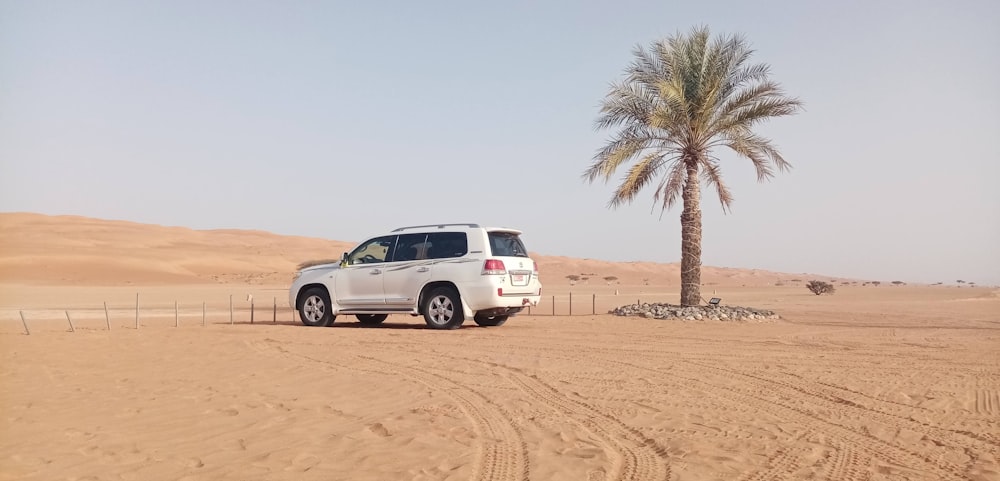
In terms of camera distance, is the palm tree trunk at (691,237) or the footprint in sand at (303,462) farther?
the palm tree trunk at (691,237)

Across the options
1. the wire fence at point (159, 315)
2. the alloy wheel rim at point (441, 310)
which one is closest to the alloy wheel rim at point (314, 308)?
the wire fence at point (159, 315)

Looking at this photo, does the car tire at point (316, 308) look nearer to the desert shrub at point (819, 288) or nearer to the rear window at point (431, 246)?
the rear window at point (431, 246)

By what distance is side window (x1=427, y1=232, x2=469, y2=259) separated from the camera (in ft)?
50.6

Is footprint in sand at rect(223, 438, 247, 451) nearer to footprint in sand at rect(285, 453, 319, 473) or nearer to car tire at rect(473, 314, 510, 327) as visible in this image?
footprint in sand at rect(285, 453, 319, 473)

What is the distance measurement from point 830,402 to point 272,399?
5.51 m

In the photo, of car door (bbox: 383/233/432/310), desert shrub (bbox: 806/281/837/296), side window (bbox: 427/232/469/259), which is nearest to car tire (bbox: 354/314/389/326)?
car door (bbox: 383/233/432/310)

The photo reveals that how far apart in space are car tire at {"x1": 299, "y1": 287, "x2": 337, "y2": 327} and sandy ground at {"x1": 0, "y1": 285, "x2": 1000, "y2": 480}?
290 centimetres

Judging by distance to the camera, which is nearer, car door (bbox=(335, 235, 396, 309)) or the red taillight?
the red taillight

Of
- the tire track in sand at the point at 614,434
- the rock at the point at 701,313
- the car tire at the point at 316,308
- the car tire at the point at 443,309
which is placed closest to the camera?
the tire track in sand at the point at 614,434

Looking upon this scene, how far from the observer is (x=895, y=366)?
10.3 metres

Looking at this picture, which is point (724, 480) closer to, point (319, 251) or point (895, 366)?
point (895, 366)

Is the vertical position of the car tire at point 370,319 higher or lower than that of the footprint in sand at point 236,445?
higher

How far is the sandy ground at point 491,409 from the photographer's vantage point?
17.1ft

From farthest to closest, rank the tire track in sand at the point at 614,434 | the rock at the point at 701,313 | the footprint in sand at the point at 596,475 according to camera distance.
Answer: the rock at the point at 701,313, the tire track in sand at the point at 614,434, the footprint in sand at the point at 596,475
